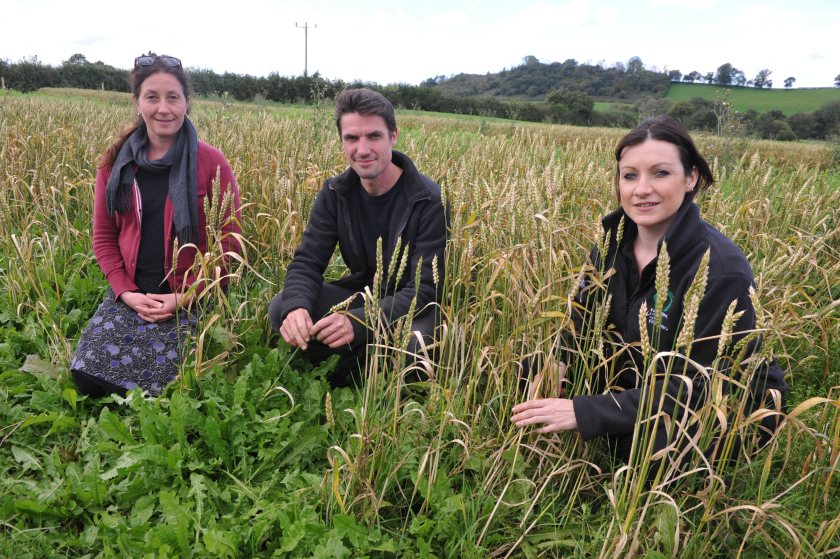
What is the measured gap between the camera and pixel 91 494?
6.45ft

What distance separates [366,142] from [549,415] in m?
1.42

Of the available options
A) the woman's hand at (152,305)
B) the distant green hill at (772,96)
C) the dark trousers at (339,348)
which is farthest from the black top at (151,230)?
the distant green hill at (772,96)

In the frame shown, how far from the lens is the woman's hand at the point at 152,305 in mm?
2645

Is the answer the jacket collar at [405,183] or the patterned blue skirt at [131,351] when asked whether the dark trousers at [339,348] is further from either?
the jacket collar at [405,183]

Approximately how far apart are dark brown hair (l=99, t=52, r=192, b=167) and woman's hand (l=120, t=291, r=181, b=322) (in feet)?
2.34

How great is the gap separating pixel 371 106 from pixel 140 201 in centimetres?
127

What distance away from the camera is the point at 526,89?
53.5 m

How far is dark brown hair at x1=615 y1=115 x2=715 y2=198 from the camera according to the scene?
1.86 metres

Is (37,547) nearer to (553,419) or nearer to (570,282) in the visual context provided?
(553,419)

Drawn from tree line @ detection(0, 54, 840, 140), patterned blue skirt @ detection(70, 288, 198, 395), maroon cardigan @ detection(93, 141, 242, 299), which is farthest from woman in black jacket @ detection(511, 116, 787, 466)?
tree line @ detection(0, 54, 840, 140)

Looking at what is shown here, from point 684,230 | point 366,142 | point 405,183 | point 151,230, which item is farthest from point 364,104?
point 684,230

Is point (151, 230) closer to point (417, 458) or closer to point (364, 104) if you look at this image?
point (364, 104)

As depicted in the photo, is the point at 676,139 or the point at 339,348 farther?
the point at 339,348

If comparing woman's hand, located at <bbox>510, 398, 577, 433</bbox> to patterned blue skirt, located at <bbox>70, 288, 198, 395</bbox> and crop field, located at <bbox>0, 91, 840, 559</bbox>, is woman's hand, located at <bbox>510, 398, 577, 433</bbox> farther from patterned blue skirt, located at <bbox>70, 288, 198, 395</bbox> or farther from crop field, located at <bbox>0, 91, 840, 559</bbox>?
patterned blue skirt, located at <bbox>70, 288, 198, 395</bbox>
